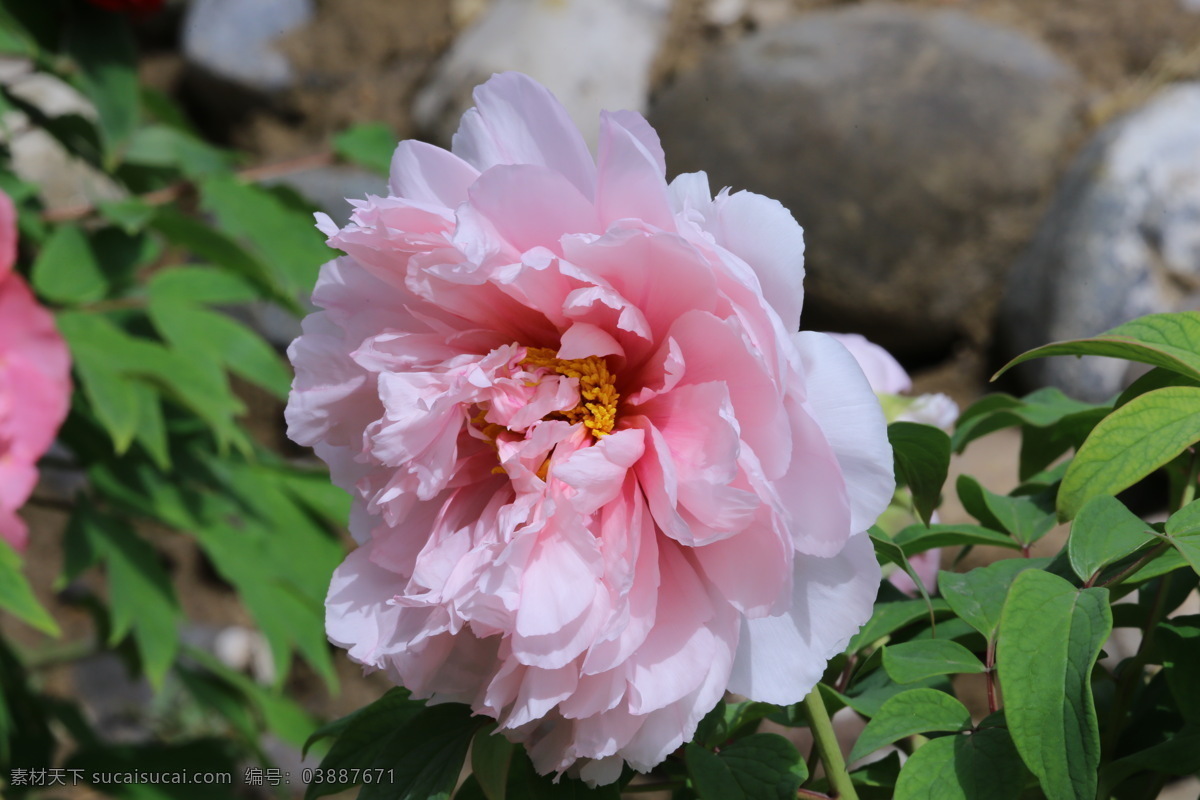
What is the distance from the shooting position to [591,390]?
13.3 inches

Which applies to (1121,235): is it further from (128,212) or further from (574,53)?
(128,212)

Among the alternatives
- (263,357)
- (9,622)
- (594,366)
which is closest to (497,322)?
(594,366)

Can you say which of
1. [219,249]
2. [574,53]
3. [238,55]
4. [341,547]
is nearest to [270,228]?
[219,249]

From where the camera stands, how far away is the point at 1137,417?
0.32 metres

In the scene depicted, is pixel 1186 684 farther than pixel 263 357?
No

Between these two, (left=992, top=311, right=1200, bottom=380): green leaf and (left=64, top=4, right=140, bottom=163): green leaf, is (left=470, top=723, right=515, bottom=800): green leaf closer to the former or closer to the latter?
(left=992, top=311, right=1200, bottom=380): green leaf

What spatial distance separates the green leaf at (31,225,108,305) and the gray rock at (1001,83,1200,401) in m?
1.59

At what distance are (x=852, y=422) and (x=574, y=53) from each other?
246 centimetres

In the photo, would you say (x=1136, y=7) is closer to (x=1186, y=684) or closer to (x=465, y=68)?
(x=465, y=68)

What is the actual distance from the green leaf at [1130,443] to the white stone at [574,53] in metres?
2.29

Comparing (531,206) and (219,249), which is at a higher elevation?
(531,206)

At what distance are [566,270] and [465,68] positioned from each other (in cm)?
254

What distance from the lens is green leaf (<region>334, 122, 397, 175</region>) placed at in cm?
105

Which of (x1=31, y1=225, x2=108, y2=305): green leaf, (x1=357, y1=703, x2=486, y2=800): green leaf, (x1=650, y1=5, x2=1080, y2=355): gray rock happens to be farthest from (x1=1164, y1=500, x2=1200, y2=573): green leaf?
(x1=650, y1=5, x2=1080, y2=355): gray rock
